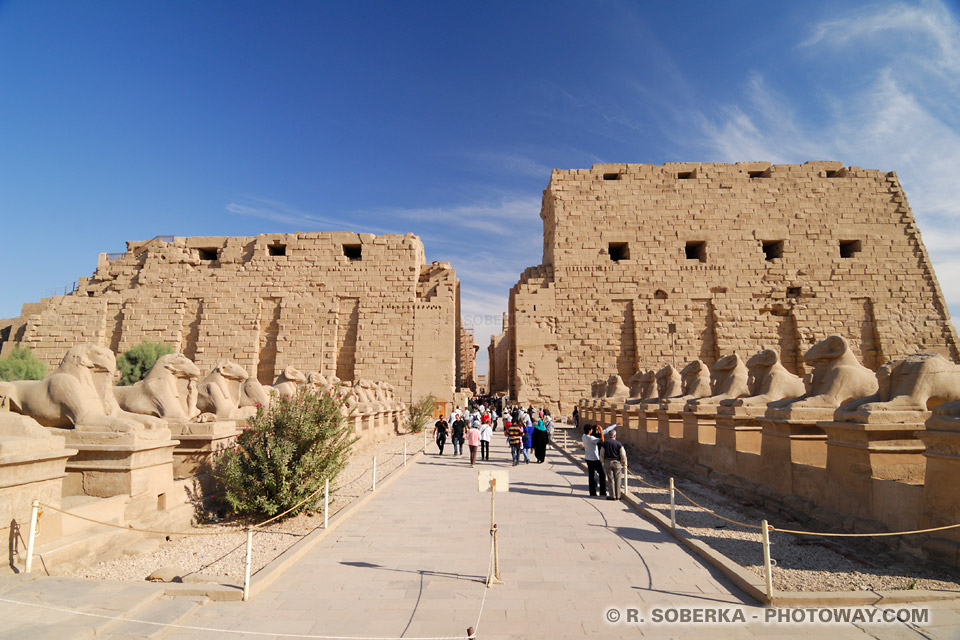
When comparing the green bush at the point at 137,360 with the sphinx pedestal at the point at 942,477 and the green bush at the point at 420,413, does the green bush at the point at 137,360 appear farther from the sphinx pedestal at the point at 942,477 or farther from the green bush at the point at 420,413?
the sphinx pedestal at the point at 942,477

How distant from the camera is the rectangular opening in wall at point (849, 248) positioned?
71.5 feet

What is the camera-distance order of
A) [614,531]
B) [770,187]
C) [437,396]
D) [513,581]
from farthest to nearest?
[770,187] → [437,396] → [614,531] → [513,581]

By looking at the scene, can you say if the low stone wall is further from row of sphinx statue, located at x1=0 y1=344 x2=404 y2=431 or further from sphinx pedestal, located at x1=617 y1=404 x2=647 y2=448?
row of sphinx statue, located at x1=0 y1=344 x2=404 y2=431

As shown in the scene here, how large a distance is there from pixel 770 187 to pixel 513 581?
2333cm

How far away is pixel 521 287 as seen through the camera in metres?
20.9

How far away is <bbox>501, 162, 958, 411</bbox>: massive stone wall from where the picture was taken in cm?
2055

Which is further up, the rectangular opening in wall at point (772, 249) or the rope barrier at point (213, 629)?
the rectangular opening in wall at point (772, 249)

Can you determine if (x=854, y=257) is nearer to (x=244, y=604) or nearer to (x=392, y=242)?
(x=392, y=242)

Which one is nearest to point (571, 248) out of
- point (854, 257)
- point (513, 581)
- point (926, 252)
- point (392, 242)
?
point (392, 242)

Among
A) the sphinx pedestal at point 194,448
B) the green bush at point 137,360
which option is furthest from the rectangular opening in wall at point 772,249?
the green bush at point 137,360

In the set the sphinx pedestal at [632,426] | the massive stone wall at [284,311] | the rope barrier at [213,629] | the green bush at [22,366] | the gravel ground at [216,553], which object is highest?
the massive stone wall at [284,311]

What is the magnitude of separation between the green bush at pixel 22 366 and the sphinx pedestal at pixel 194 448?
1655cm

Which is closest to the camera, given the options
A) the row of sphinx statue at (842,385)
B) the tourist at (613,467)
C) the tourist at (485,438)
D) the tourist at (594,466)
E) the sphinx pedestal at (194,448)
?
the row of sphinx statue at (842,385)

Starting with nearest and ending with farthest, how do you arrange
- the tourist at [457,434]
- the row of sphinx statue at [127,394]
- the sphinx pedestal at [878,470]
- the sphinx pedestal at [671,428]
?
the sphinx pedestal at [878,470] < the row of sphinx statue at [127,394] < the sphinx pedestal at [671,428] < the tourist at [457,434]
